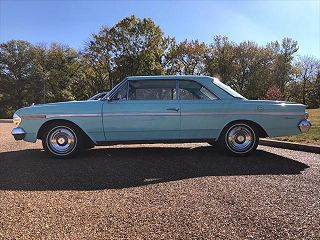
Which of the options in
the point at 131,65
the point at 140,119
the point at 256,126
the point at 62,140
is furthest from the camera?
the point at 131,65

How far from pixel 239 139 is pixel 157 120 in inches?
61.1

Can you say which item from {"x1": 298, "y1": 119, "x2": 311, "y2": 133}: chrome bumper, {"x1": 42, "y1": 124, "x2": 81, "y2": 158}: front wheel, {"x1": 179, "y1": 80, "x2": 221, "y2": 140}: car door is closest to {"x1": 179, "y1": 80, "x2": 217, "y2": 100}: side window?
{"x1": 179, "y1": 80, "x2": 221, "y2": 140}: car door

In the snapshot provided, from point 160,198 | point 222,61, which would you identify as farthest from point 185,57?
point 160,198

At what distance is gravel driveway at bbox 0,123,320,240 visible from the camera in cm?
296

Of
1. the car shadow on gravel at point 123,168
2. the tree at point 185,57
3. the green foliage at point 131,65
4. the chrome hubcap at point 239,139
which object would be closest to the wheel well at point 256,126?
the chrome hubcap at point 239,139

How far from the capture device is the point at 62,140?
6.41 meters

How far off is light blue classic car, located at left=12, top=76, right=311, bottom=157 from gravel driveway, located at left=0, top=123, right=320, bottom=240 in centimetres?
37

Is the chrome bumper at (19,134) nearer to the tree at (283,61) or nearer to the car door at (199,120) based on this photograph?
the car door at (199,120)

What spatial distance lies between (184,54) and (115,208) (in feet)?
163

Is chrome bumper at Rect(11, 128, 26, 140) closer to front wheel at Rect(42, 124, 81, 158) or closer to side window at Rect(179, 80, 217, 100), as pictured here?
front wheel at Rect(42, 124, 81, 158)

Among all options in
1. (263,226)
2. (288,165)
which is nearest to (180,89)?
(288,165)

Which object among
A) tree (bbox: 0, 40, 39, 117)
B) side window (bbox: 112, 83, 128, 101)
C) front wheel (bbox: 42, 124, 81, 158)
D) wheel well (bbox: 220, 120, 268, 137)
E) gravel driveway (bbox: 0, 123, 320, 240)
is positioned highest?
tree (bbox: 0, 40, 39, 117)

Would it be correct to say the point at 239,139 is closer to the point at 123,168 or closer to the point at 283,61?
the point at 123,168

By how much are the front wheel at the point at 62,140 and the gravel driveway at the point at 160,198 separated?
0.28m
